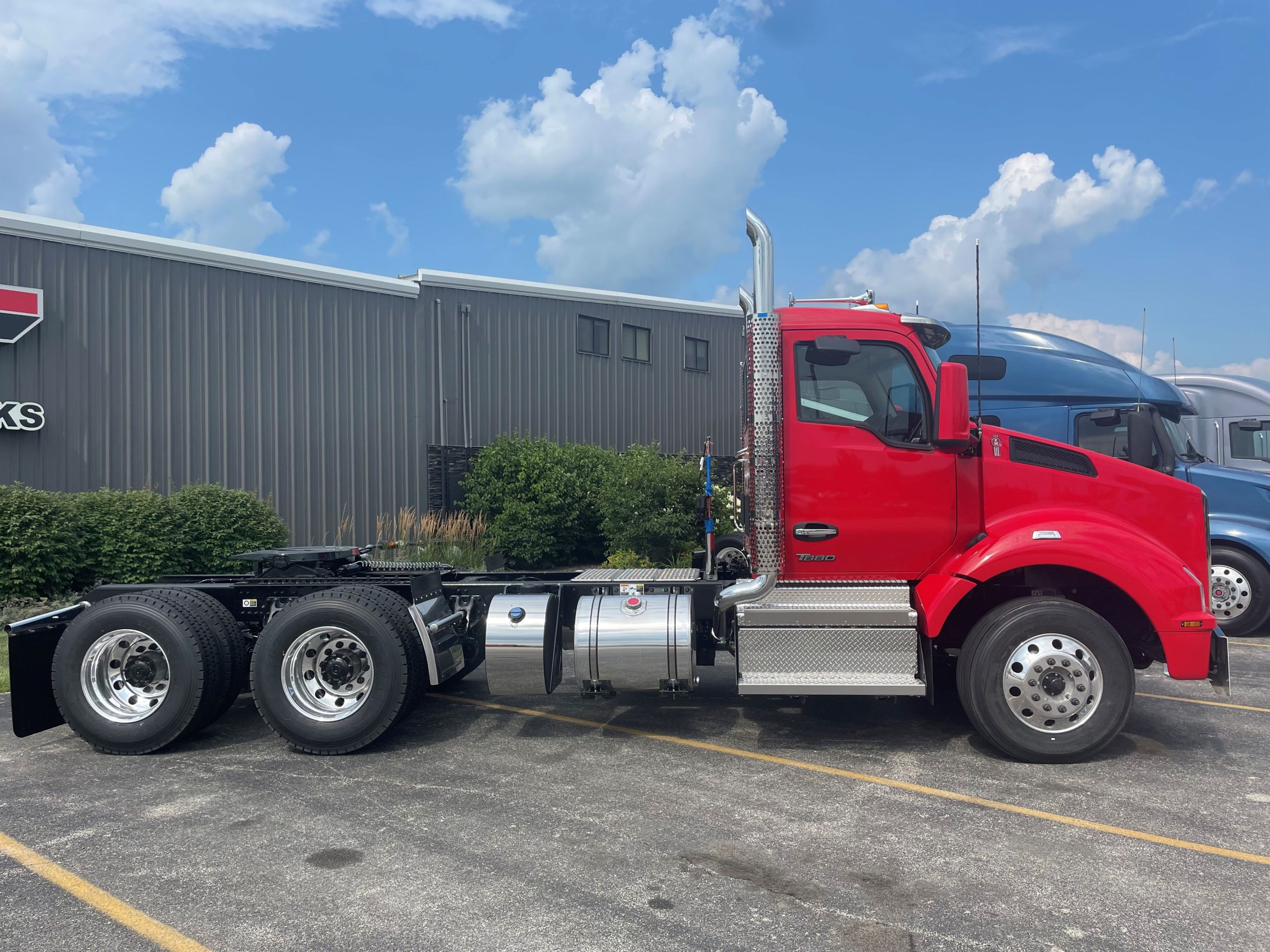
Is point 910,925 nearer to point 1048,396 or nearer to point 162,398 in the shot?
point 1048,396

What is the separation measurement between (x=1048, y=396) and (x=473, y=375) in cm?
1104

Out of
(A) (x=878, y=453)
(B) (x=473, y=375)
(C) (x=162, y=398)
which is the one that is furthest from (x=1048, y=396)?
(C) (x=162, y=398)

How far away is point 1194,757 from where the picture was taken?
6.15 metres

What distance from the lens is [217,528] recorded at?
1316 centimetres

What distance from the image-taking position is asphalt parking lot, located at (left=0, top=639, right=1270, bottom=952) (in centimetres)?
384

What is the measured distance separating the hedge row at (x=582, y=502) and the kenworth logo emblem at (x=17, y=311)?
7454 mm

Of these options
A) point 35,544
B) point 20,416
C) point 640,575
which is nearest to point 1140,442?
point 640,575

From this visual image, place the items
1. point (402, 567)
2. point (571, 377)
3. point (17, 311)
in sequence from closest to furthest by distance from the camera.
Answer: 1. point (402, 567)
2. point (17, 311)
3. point (571, 377)

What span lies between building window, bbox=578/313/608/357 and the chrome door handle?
48.0 feet

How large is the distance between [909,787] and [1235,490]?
25.0ft

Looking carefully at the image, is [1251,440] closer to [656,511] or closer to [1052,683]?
[656,511]

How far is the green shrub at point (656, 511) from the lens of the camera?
15.3 m

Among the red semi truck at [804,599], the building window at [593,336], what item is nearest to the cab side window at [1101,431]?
the red semi truck at [804,599]

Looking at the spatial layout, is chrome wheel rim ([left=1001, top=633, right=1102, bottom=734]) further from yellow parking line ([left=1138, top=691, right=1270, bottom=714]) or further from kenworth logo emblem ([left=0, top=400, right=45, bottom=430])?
kenworth logo emblem ([left=0, top=400, right=45, bottom=430])
